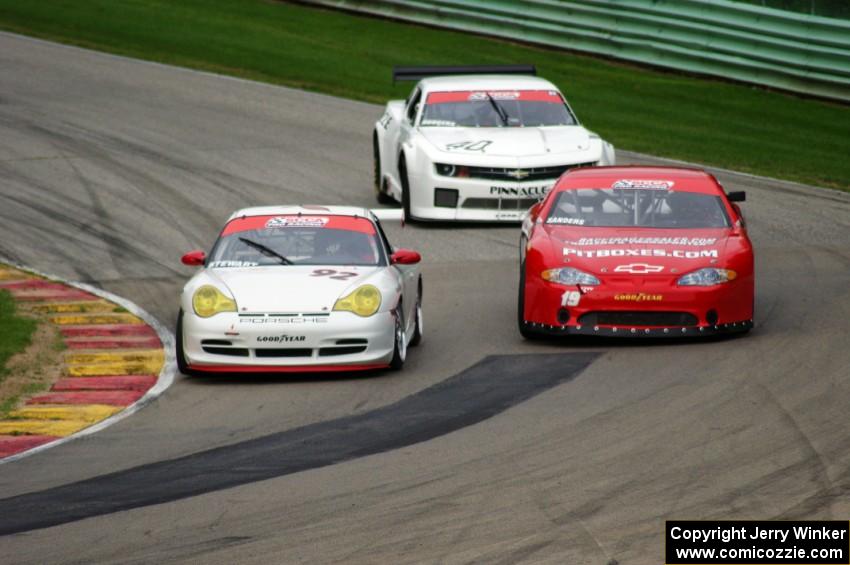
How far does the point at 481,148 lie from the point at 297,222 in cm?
525

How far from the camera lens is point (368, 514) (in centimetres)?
810

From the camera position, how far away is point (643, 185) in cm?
1387

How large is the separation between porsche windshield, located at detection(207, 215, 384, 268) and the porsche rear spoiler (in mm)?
7075

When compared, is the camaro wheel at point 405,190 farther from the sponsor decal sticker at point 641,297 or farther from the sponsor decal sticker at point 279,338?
the sponsor decal sticker at point 279,338

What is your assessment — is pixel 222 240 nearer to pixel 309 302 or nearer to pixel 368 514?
pixel 309 302

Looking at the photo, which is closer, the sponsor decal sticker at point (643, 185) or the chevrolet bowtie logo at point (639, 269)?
the chevrolet bowtie logo at point (639, 269)

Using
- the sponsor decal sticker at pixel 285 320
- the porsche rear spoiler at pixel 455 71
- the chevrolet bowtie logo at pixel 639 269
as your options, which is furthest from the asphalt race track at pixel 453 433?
the porsche rear spoiler at pixel 455 71

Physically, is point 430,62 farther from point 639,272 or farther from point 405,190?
point 639,272

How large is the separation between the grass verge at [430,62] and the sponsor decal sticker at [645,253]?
8.61 m

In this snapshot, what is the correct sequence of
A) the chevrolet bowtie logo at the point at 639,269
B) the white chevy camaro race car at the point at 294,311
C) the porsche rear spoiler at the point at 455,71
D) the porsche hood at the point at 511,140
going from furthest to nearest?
the porsche rear spoiler at the point at 455,71
the porsche hood at the point at 511,140
the chevrolet bowtie logo at the point at 639,269
the white chevy camaro race car at the point at 294,311

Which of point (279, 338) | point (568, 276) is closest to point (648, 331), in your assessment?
point (568, 276)

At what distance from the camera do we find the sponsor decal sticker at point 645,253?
12852 mm

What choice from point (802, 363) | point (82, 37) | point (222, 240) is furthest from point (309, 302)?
point (82, 37)

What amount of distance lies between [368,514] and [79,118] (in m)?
16.8
